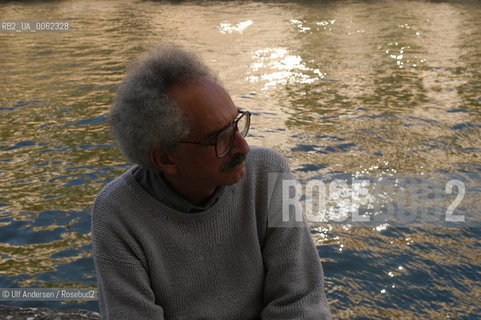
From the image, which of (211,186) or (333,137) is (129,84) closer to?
(211,186)

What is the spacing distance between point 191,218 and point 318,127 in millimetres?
5813

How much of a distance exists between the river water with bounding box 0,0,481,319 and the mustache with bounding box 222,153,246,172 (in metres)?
2.20

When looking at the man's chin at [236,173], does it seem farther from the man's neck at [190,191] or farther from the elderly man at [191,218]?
the man's neck at [190,191]

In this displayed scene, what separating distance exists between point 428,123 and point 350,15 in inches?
450

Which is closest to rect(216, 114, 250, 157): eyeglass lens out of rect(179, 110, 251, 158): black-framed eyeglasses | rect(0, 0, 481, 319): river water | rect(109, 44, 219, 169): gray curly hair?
rect(179, 110, 251, 158): black-framed eyeglasses

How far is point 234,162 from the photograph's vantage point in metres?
2.24

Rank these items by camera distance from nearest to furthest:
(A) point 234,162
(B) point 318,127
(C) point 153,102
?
(C) point 153,102
(A) point 234,162
(B) point 318,127

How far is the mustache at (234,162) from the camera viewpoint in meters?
2.23

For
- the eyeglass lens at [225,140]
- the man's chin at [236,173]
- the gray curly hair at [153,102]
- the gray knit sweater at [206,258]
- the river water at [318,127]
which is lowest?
the river water at [318,127]

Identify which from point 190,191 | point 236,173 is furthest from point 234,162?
point 190,191

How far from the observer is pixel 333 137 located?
7551mm

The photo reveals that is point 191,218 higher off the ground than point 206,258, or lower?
higher

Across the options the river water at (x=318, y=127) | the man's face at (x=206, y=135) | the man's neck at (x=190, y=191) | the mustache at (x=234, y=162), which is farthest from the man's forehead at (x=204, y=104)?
the river water at (x=318, y=127)

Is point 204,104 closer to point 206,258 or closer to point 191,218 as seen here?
point 191,218
